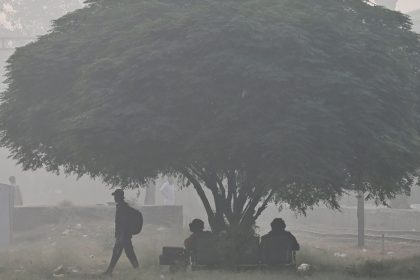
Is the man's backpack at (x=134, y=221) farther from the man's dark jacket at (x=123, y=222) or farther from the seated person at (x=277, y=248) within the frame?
the seated person at (x=277, y=248)

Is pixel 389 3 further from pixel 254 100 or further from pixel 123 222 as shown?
pixel 254 100

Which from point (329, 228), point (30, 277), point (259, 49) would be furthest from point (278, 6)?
point (329, 228)

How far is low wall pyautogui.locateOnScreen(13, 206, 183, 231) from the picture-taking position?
30219mm

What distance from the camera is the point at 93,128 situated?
1577 cm

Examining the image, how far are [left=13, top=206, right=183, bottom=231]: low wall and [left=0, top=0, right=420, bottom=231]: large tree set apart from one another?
522 inches

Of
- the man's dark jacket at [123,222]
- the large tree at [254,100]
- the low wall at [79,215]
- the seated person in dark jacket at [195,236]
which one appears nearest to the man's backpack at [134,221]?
the man's dark jacket at [123,222]

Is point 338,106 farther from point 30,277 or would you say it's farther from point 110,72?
point 30,277

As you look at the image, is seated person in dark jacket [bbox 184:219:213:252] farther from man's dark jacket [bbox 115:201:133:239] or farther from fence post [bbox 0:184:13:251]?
fence post [bbox 0:184:13:251]

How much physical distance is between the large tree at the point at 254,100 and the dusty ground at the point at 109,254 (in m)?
2.12

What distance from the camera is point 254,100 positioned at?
52.3 feet

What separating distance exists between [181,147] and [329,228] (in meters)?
25.0

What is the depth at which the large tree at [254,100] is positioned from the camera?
51.5ft

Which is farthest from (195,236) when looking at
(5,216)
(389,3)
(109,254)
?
(389,3)

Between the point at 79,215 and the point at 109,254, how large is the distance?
7457 mm
